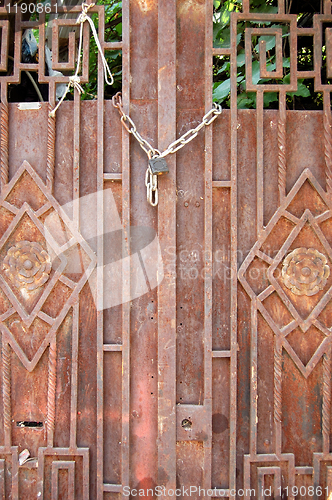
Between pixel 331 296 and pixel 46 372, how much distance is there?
68.8 inches

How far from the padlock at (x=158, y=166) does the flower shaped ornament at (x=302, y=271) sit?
2.88 feet

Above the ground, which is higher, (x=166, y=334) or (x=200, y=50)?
(x=200, y=50)

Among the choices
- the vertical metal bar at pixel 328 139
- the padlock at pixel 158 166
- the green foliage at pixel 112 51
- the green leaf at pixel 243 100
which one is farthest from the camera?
the green foliage at pixel 112 51

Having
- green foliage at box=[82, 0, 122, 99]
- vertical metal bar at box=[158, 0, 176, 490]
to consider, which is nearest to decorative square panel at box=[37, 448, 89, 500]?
vertical metal bar at box=[158, 0, 176, 490]

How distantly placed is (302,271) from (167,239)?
2.65 feet

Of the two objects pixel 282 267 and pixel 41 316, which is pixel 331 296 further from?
pixel 41 316

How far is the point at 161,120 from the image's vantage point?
199cm

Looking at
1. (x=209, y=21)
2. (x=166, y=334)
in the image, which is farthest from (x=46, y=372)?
(x=209, y=21)

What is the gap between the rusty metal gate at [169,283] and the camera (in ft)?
6.48

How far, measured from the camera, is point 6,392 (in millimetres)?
2010

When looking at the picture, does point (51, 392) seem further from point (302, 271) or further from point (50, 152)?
point (302, 271)

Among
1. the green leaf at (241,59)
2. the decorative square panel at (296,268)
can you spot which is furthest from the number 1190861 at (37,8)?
the decorative square panel at (296,268)

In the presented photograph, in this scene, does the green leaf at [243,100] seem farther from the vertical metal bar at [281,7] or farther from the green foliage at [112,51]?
the green foliage at [112,51]

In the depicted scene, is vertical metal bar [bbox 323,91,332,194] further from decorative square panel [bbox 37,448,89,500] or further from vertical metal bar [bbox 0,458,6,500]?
vertical metal bar [bbox 0,458,6,500]
